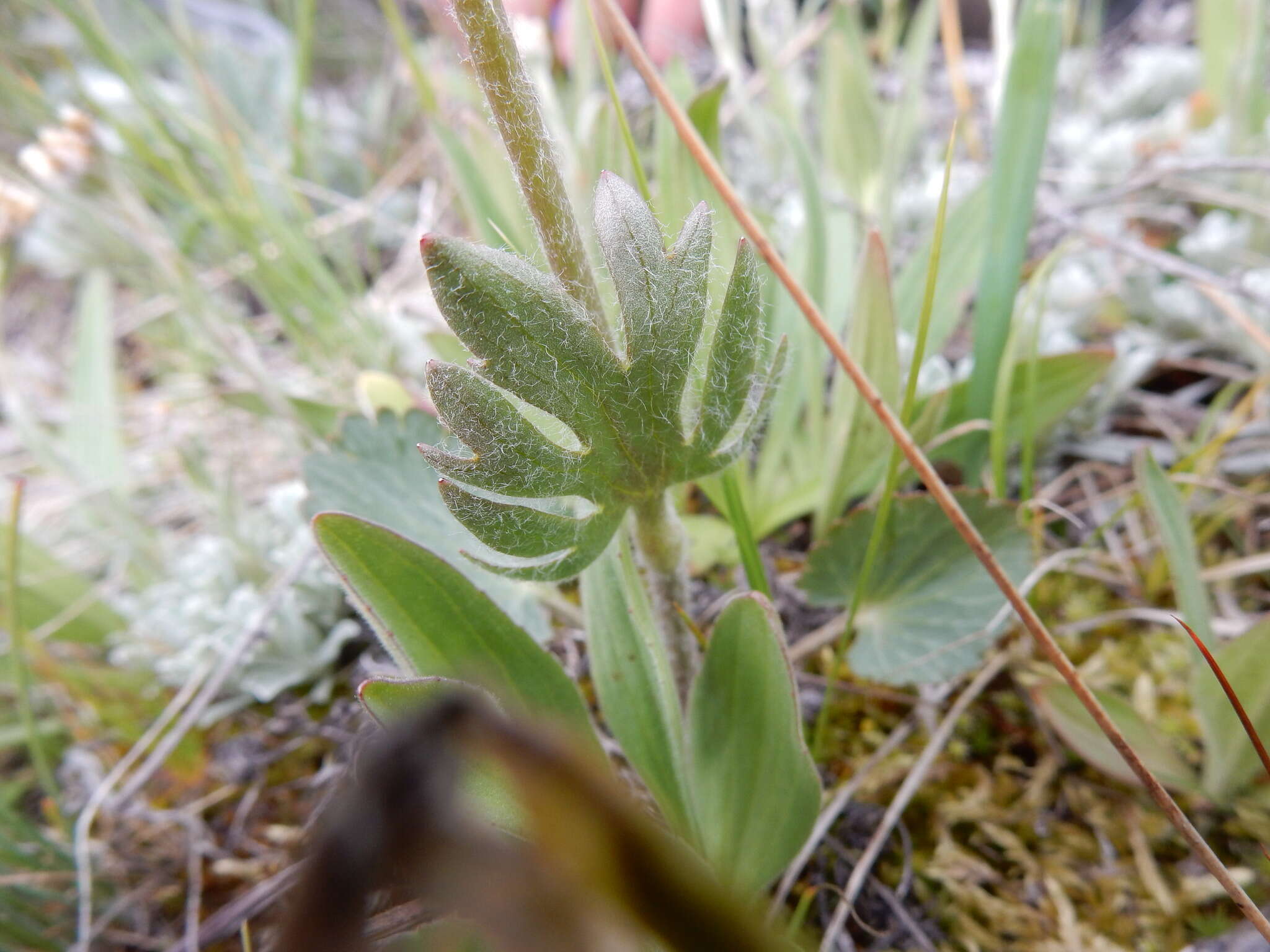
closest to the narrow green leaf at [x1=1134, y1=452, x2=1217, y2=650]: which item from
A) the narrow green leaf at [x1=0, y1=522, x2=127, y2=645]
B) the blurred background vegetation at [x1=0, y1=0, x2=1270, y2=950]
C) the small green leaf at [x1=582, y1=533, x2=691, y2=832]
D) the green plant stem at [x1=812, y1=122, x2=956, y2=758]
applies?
the blurred background vegetation at [x1=0, y1=0, x2=1270, y2=950]

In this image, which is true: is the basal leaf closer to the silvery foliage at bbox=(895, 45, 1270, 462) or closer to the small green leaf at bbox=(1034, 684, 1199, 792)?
the small green leaf at bbox=(1034, 684, 1199, 792)

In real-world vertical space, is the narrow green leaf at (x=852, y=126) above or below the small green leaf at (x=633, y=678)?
above

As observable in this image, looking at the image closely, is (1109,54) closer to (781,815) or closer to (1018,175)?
(1018,175)

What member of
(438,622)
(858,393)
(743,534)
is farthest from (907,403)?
(438,622)

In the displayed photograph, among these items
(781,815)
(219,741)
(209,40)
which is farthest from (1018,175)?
(209,40)

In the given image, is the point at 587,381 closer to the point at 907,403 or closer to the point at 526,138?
the point at 526,138

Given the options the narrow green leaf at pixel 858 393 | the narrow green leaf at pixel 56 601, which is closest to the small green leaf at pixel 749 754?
the narrow green leaf at pixel 858 393

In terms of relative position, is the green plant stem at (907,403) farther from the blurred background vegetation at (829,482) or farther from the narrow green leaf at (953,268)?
the narrow green leaf at (953,268)
